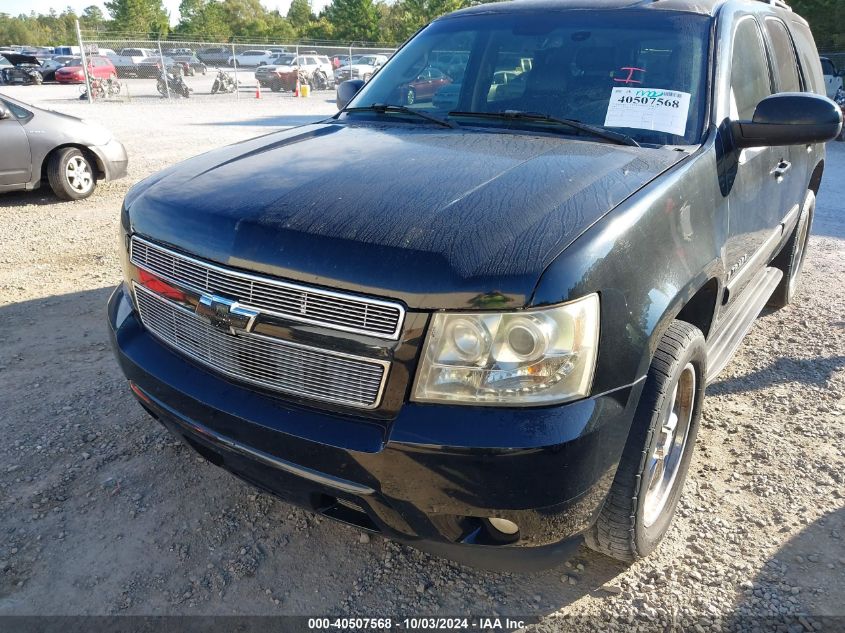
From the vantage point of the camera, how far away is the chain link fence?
2477cm

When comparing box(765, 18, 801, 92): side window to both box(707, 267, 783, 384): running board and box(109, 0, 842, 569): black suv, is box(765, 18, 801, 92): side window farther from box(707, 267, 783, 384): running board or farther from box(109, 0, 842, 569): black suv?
box(707, 267, 783, 384): running board

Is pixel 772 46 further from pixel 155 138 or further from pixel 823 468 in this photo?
pixel 155 138

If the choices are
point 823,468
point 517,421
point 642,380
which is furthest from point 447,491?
point 823,468

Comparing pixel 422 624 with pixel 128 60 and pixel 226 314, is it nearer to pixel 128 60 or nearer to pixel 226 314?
pixel 226 314

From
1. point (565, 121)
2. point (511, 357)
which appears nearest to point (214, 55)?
point (565, 121)

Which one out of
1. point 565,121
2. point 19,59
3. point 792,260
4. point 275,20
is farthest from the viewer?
point 275,20

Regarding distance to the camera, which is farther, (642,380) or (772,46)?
(772,46)

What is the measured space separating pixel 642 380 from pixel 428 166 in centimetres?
103

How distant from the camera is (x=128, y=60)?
25109 millimetres

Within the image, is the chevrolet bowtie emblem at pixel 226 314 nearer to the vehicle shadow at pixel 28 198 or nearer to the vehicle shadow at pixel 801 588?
the vehicle shadow at pixel 801 588

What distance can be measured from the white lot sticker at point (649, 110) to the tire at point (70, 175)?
23.2 ft

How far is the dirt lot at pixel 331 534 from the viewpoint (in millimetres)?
2336

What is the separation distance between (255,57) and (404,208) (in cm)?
3510

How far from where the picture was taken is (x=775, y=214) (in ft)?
11.5
